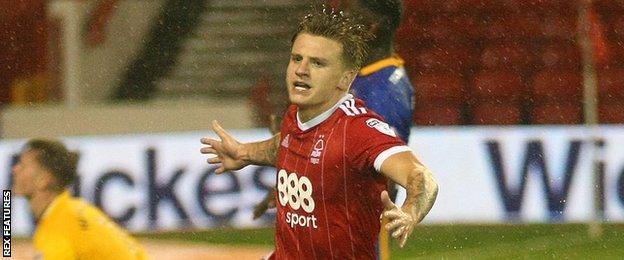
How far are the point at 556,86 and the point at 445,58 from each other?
3.92 ft

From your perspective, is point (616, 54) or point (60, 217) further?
point (616, 54)

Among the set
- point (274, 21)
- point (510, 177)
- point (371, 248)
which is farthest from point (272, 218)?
point (371, 248)

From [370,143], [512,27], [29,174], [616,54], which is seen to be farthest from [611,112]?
[370,143]

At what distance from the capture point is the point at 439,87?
14.4 meters

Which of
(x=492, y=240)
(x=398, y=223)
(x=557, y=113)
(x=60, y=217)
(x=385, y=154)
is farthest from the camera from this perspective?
(x=557, y=113)

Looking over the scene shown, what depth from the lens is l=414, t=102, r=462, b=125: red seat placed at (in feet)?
46.0

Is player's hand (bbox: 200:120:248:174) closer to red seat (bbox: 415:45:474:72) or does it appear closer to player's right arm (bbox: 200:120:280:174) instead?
player's right arm (bbox: 200:120:280:174)

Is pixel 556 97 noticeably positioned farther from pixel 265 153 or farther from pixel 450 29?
pixel 265 153

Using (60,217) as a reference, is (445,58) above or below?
below

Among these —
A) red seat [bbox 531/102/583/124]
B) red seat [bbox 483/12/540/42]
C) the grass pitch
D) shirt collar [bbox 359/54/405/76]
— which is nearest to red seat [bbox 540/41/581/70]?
red seat [bbox 483/12/540/42]

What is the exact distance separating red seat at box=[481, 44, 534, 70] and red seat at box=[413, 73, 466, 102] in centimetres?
40

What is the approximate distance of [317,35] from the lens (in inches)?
190

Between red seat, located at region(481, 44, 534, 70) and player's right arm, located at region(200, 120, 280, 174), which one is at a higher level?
player's right arm, located at region(200, 120, 280, 174)

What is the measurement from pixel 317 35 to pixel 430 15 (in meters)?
10.3
